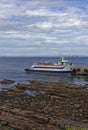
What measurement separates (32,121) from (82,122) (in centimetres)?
495

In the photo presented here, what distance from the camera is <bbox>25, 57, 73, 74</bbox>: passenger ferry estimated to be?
342ft

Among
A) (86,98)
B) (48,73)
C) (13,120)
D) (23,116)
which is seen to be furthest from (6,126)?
(48,73)

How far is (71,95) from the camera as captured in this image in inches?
2060

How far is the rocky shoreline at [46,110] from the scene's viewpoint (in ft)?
103

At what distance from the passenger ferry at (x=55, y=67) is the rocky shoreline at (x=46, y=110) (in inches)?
1876

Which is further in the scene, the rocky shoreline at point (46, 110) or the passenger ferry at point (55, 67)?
the passenger ferry at point (55, 67)

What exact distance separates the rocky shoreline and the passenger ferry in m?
47.7

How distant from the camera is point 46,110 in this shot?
39.5 metres

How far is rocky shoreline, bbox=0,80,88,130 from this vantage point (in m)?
31.2

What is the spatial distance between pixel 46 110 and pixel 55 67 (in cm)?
6700

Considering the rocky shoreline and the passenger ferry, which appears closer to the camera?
the rocky shoreline

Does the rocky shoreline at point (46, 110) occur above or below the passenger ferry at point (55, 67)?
below

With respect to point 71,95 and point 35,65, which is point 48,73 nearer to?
point 35,65

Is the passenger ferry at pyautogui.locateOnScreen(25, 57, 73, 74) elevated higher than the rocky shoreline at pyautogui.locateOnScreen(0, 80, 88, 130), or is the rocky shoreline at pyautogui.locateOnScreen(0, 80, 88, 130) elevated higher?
the passenger ferry at pyautogui.locateOnScreen(25, 57, 73, 74)
